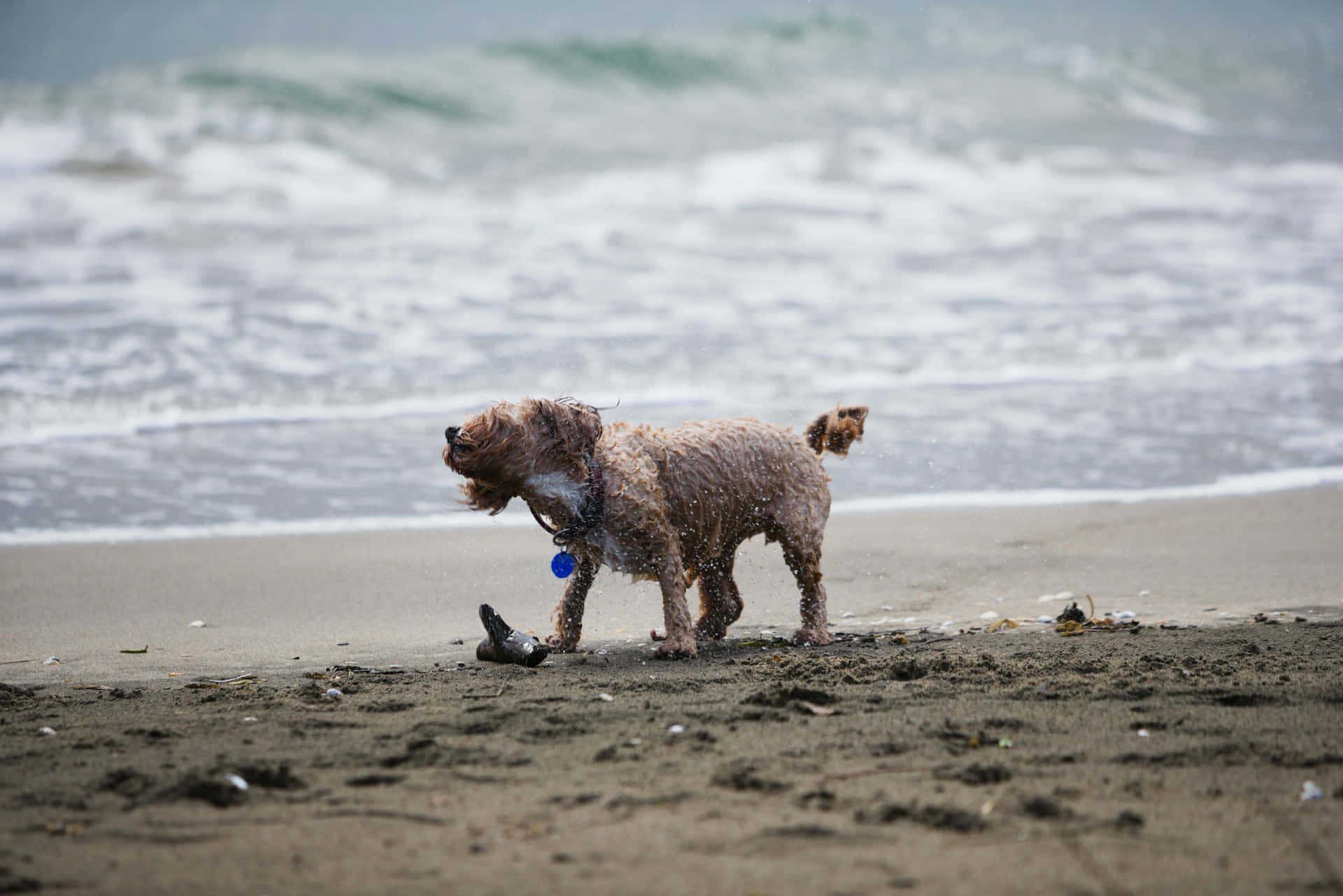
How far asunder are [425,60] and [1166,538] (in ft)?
67.5

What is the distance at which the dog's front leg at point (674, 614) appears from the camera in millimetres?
5422

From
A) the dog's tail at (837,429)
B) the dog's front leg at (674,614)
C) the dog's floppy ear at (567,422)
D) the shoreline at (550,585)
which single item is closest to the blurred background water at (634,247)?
the shoreline at (550,585)

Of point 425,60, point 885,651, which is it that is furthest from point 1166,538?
A: point 425,60

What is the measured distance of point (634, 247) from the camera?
51.6 ft

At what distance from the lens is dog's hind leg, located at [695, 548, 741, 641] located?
600 cm

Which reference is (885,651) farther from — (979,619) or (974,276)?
(974,276)

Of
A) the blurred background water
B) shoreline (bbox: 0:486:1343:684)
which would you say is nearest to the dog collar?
shoreline (bbox: 0:486:1343:684)

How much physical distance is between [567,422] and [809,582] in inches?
55.2

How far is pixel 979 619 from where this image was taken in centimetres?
621

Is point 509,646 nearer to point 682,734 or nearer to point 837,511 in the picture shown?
point 682,734

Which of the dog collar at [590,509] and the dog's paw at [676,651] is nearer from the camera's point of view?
the dog collar at [590,509]

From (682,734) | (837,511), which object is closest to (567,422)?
(682,734)

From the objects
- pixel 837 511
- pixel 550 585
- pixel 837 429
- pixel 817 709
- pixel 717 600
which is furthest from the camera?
pixel 837 511

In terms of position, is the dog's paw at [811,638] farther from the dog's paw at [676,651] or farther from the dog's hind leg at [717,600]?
the dog's paw at [676,651]
